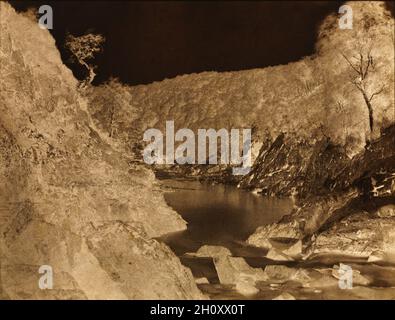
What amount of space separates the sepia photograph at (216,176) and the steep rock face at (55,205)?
0.03 metres

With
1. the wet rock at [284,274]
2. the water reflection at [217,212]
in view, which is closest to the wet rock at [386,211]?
the water reflection at [217,212]

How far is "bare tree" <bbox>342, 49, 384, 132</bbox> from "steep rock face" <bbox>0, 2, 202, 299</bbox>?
1308 cm

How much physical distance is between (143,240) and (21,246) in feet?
5.94

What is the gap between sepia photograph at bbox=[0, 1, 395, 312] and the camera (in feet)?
28.2

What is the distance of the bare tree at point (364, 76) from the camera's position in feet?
75.7

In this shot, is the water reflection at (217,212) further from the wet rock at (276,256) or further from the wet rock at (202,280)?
the wet rock at (202,280)

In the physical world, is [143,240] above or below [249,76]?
below

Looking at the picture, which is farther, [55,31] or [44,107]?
[55,31]

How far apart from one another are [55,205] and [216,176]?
22.5 meters

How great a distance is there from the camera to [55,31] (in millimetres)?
25547

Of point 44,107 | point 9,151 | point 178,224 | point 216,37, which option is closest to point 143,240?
point 9,151

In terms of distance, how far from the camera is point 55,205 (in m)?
9.20

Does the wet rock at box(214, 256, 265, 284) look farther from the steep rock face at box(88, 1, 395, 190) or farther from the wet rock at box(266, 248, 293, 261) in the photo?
the steep rock face at box(88, 1, 395, 190)

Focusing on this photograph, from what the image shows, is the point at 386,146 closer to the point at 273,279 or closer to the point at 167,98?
the point at 273,279
